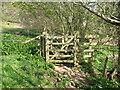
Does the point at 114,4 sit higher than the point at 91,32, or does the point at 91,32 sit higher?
the point at 114,4

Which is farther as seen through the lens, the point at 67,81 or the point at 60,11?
the point at 60,11

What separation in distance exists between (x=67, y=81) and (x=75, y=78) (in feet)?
1.87

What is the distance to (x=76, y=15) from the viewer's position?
7.79 meters

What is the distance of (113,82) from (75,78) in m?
1.52

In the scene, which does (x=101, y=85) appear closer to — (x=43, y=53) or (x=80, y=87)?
(x=80, y=87)

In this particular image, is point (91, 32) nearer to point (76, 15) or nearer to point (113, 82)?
point (76, 15)

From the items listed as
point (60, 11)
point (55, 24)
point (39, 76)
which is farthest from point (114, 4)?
point (55, 24)

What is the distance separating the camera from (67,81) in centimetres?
485

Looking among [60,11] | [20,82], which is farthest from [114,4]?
[20,82]

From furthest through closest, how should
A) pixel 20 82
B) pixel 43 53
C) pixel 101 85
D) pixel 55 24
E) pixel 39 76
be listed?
pixel 55 24 → pixel 43 53 → pixel 101 85 → pixel 39 76 → pixel 20 82

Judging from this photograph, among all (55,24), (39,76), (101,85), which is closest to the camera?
(39,76)

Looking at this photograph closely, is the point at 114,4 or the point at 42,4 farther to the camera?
the point at 42,4

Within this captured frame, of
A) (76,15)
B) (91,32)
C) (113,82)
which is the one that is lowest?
(113,82)

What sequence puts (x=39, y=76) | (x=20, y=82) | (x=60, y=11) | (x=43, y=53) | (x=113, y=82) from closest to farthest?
(x=20, y=82) < (x=39, y=76) < (x=113, y=82) < (x=43, y=53) < (x=60, y=11)
